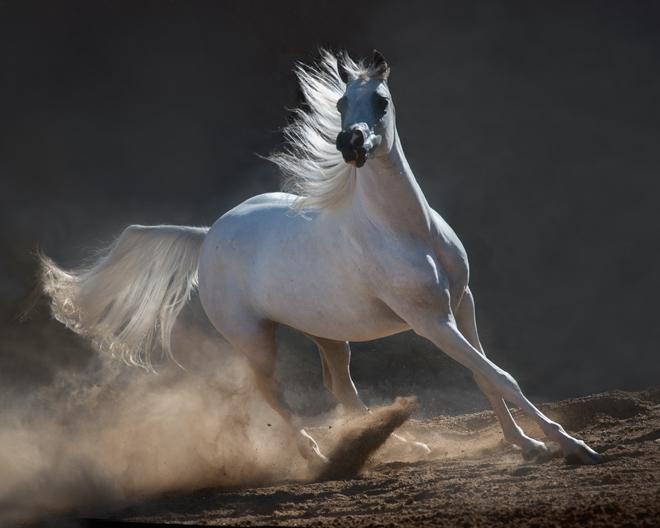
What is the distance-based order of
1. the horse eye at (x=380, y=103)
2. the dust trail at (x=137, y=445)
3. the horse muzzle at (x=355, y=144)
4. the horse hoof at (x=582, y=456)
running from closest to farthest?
the horse muzzle at (x=355, y=144) < the horse hoof at (x=582, y=456) < the horse eye at (x=380, y=103) < the dust trail at (x=137, y=445)

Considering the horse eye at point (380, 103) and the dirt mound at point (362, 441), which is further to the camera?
the dirt mound at point (362, 441)

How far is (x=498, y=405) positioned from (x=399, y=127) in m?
4.60

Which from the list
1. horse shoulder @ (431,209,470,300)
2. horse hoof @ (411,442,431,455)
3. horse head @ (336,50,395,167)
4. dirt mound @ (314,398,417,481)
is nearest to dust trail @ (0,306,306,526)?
dirt mound @ (314,398,417,481)

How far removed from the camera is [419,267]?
15.6 ft

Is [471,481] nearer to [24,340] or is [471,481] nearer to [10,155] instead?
[24,340]

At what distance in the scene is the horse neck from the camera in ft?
15.5

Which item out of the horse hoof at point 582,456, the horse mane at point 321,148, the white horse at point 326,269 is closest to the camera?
the horse hoof at point 582,456

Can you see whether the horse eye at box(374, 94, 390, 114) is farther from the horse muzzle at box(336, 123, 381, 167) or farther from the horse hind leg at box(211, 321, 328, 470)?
the horse hind leg at box(211, 321, 328, 470)

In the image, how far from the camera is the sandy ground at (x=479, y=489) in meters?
3.46

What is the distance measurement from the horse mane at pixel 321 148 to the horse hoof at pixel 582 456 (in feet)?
5.24

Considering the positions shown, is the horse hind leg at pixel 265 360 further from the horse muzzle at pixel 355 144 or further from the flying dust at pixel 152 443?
the horse muzzle at pixel 355 144

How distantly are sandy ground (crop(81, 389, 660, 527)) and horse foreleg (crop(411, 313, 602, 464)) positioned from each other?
0.08m

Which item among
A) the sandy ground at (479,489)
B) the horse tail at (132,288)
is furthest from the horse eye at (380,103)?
the horse tail at (132,288)

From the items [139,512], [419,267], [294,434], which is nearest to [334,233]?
[419,267]
